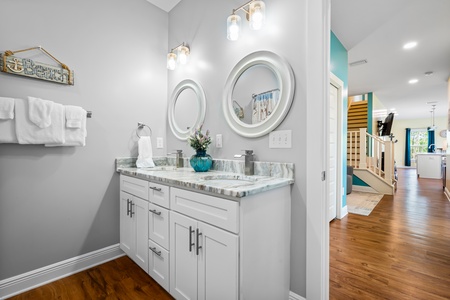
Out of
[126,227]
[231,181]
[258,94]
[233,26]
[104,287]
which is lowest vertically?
[104,287]

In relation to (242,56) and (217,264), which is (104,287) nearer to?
(217,264)

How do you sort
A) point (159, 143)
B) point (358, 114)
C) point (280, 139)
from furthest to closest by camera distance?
point (358, 114), point (159, 143), point (280, 139)

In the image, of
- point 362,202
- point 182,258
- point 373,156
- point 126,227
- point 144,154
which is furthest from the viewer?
point 373,156

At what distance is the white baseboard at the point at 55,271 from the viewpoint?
153 cm

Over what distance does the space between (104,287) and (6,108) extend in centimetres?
148

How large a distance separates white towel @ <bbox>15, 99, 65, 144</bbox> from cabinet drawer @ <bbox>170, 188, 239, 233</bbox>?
3.46 feet

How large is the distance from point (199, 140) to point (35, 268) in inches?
64.6

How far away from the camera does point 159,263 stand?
153 centimetres

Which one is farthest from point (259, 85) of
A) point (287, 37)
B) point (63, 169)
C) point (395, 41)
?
point (395, 41)

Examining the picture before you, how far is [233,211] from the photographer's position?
104 centimetres

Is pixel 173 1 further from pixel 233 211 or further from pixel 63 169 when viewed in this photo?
pixel 233 211

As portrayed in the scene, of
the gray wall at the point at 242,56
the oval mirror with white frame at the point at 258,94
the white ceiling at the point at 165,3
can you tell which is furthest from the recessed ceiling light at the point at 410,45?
the white ceiling at the point at 165,3

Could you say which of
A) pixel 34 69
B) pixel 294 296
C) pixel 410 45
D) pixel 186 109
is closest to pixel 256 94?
pixel 186 109

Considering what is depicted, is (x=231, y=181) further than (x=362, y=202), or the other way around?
(x=362, y=202)
